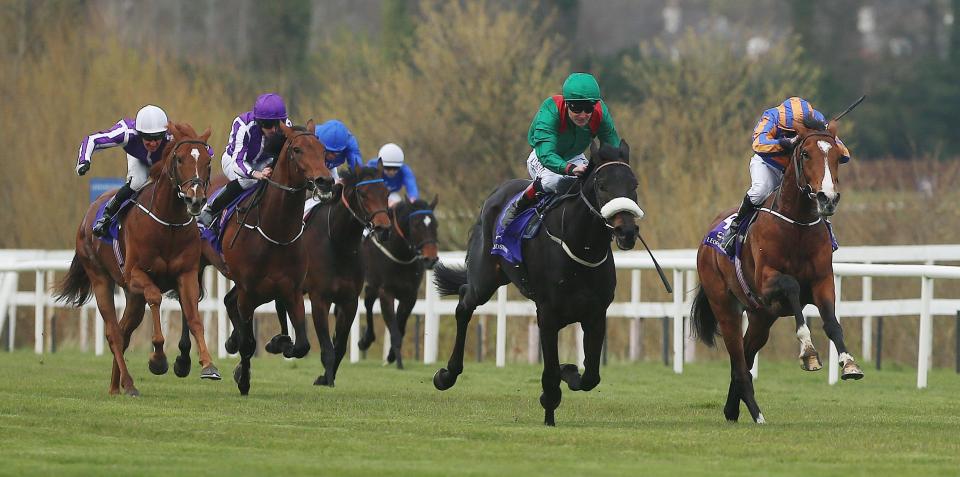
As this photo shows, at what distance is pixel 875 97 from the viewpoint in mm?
43312

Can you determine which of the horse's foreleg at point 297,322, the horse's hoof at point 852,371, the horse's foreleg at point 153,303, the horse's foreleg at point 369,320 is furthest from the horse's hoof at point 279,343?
the horse's foreleg at point 369,320

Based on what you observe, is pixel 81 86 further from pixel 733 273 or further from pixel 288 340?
pixel 733 273

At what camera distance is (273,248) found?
12102 millimetres

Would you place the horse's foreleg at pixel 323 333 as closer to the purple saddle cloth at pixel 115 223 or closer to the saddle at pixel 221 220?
the saddle at pixel 221 220

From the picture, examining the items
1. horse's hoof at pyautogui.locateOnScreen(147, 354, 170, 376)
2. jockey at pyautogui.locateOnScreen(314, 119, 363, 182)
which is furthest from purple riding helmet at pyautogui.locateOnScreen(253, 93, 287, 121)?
horse's hoof at pyautogui.locateOnScreen(147, 354, 170, 376)

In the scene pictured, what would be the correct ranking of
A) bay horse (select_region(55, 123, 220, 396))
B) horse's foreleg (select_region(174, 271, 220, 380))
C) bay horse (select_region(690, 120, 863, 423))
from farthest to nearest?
bay horse (select_region(55, 123, 220, 396)) < horse's foreleg (select_region(174, 271, 220, 380)) < bay horse (select_region(690, 120, 863, 423))

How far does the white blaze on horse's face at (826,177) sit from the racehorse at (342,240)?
435 cm

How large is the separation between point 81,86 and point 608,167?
18.7 meters

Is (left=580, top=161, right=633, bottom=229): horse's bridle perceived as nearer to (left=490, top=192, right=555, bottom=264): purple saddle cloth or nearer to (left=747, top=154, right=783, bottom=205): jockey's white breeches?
(left=490, top=192, right=555, bottom=264): purple saddle cloth

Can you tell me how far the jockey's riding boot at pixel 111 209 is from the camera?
12164 mm

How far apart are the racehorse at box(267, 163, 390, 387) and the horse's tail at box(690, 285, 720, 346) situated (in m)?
2.67

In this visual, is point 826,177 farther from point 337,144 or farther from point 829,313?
point 337,144

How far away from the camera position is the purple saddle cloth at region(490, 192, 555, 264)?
10.2 metres

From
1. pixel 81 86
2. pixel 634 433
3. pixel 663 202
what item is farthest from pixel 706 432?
pixel 81 86
